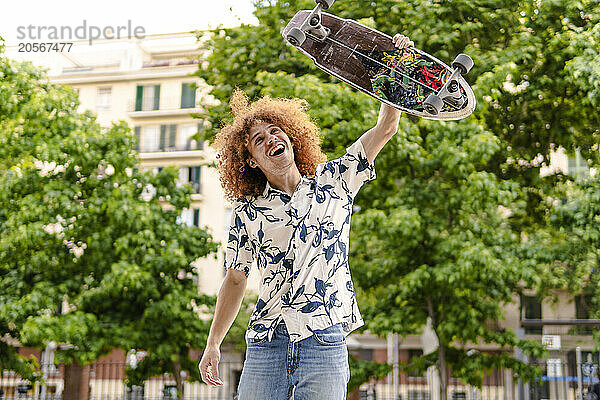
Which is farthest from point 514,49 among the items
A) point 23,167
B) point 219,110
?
point 23,167

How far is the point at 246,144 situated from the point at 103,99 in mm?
39354

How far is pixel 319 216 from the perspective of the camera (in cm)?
237

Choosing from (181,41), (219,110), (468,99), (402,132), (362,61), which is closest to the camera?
(468,99)

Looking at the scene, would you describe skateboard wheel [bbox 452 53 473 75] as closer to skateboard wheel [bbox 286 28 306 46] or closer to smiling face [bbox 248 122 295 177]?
skateboard wheel [bbox 286 28 306 46]

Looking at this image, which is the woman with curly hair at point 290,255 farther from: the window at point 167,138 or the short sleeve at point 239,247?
the window at point 167,138

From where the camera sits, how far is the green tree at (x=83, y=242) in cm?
1068

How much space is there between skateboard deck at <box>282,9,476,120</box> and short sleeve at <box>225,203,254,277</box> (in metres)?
0.71

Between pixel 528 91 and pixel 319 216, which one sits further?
pixel 528 91

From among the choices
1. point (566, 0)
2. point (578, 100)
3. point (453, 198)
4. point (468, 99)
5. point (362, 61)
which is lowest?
point (468, 99)

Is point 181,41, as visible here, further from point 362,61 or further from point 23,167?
point 362,61

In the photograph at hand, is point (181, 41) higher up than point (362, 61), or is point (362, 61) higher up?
point (181, 41)

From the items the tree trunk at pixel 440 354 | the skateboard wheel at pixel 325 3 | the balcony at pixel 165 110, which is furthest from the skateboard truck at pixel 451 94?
the balcony at pixel 165 110

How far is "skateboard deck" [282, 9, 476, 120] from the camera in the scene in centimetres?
251

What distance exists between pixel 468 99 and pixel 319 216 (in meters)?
0.72
